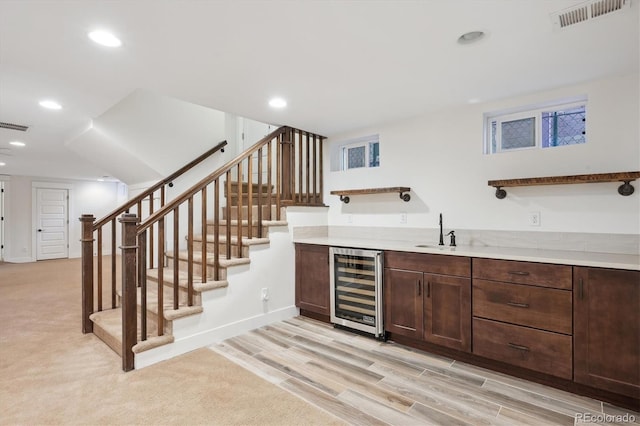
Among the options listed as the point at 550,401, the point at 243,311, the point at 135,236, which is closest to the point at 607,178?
the point at 550,401

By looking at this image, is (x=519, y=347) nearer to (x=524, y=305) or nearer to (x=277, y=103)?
(x=524, y=305)

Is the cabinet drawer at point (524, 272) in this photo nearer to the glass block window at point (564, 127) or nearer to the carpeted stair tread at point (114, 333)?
the glass block window at point (564, 127)

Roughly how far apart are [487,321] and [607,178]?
1.29 m

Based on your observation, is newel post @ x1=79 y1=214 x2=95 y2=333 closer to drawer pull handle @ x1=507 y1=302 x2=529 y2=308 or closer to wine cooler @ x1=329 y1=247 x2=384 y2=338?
wine cooler @ x1=329 y1=247 x2=384 y2=338

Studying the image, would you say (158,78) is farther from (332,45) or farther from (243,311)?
(243,311)

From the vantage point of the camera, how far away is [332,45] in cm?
203

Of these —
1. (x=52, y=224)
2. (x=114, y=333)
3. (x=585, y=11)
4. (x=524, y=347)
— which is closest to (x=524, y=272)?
(x=524, y=347)

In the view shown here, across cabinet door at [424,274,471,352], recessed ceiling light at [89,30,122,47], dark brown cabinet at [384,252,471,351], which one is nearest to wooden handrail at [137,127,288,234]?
recessed ceiling light at [89,30,122,47]

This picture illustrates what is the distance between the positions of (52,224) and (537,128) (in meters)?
10.6

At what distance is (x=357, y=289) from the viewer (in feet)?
10.5

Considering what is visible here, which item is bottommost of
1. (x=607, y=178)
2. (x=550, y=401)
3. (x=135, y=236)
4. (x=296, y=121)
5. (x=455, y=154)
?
(x=550, y=401)

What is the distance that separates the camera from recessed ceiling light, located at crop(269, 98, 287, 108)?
2971 millimetres

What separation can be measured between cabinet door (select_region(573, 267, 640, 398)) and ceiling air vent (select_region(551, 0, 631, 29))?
1416 mm

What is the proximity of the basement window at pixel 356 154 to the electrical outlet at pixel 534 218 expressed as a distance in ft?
5.44
